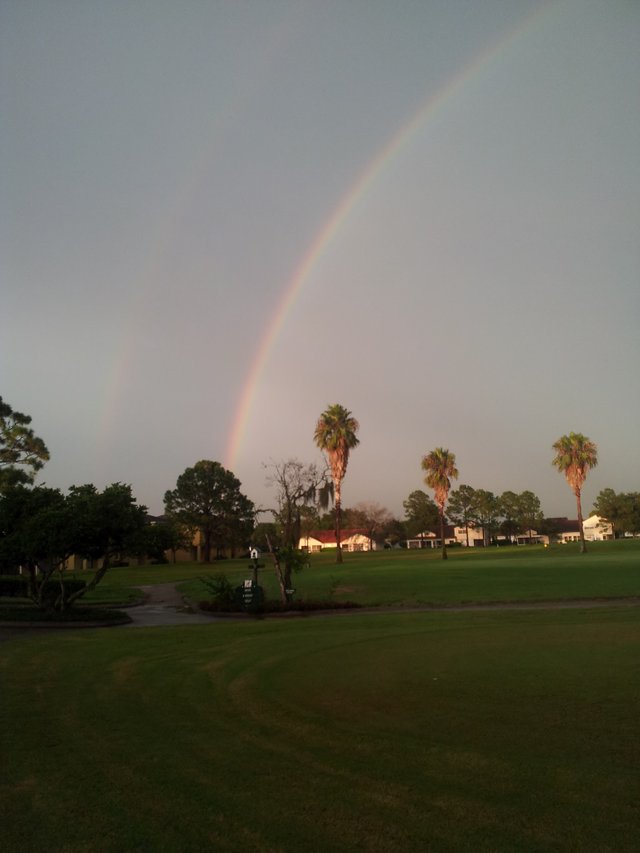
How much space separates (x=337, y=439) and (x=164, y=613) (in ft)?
139

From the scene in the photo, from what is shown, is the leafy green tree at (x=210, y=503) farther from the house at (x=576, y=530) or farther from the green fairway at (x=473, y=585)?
the house at (x=576, y=530)

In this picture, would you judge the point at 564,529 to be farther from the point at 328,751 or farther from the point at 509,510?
the point at 328,751

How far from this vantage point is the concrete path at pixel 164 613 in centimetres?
2523

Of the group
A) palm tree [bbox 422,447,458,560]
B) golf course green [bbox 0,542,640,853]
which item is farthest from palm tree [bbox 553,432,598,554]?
golf course green [bbox 0,542,640,853]

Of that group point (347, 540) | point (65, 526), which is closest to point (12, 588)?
point (65, 526)

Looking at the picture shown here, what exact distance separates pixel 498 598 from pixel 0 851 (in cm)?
2665

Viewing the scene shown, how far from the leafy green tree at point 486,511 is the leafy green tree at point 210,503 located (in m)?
70.4

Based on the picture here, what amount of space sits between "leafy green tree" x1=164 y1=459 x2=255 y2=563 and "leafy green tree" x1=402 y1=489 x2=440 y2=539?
60.8 m

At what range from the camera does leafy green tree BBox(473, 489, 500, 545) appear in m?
151

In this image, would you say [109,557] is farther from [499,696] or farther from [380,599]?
[499,696]

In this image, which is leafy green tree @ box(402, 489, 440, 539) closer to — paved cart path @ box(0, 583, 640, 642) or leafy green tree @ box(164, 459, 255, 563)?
leafy green tree @ box(164, 459, 255, 563)

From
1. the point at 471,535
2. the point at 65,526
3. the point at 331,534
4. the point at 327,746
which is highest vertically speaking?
the point at 331,534

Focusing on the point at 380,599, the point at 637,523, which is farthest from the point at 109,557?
the point at 637,523

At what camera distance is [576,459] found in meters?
72.9
